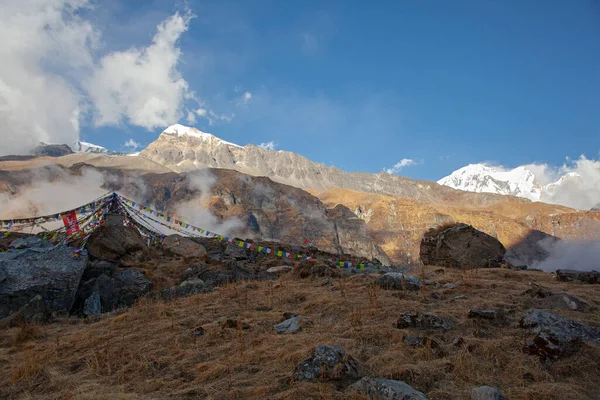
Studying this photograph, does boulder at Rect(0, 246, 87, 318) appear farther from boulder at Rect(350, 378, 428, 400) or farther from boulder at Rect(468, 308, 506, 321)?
boulder at Rect(468, 308, 506, 321)

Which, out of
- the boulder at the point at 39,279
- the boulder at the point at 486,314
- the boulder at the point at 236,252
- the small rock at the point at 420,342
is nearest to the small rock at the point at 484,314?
the boulder at the point at 486,314

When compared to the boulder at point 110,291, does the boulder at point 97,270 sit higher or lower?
higher

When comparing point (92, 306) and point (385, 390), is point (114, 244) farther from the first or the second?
point (385, 390)

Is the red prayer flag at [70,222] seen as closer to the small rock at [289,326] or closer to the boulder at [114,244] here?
the boulder at [114,244]

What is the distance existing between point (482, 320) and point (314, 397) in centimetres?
478

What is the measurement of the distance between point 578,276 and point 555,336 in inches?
376

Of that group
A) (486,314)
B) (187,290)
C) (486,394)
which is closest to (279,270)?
(187,290)

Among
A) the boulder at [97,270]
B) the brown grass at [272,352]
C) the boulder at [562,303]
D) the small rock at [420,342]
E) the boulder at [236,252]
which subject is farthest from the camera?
the boulder at [236,252]

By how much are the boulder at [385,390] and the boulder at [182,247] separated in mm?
19480

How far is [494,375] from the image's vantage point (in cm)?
545

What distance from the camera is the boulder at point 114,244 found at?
16859 mm

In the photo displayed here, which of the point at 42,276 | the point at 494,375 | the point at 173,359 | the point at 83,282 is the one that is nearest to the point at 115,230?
the point at 83,282

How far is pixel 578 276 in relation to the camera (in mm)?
13531

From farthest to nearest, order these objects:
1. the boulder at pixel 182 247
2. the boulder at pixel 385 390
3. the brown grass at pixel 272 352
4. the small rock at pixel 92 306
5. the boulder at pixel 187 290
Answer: the boulder at pixel 182 247 < the boulder at pixel 187 290 < the small rock at pixel 92 306 < the brown grass at pixel 272 352 < the boulder at pixel 385 390
